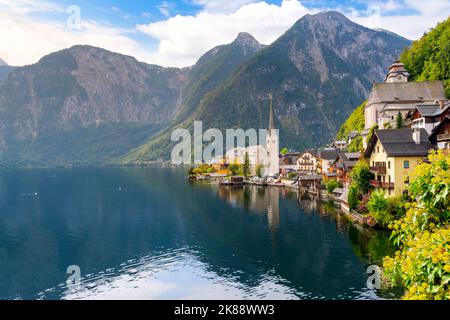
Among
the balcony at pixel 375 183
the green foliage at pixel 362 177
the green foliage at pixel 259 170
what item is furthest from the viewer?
the green foliage at pixel 259 170

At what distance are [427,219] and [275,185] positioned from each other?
149540 millimetres

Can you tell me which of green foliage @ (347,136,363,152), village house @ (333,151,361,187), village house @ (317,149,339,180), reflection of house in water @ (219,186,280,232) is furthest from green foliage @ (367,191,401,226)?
village house @ (317,149,339,180)

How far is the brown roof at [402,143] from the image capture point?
2694 inches

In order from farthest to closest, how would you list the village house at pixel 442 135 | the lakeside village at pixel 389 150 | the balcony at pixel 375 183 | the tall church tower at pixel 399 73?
the tall church tower at pixel 399 73
the balcony at pixel 375 183
the lakeside village at pixel 389 150
the village house at pixel 442 135

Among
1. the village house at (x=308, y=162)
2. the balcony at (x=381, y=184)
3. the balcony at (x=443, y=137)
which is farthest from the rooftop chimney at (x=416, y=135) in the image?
the village house at (x=308, y=162)

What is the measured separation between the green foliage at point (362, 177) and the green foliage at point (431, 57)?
179 ft

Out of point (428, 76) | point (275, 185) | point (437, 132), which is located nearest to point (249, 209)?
point (437, 132)

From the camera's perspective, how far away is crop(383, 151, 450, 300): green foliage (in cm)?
1030

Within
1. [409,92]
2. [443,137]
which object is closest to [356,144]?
[409,92]

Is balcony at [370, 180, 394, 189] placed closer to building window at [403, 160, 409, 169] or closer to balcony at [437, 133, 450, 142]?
building window at [403, 160, 409, 169]

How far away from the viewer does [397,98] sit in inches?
4562

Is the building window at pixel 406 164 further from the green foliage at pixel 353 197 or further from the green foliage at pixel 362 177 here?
the green foliage at pixel 353 197

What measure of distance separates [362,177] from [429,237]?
69486 millimetres
